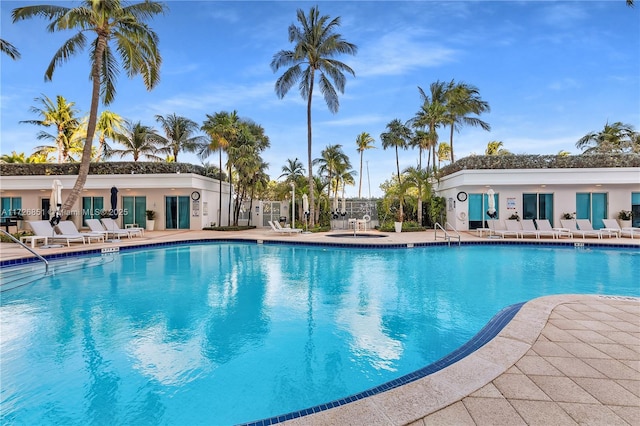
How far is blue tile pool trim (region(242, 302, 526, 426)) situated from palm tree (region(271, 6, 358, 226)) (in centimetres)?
1347

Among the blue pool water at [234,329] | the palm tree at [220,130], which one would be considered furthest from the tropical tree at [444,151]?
the blue pool water at [234,329]

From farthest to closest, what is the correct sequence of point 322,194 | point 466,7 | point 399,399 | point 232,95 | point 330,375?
point 232,95 < point 322,194 < point 466,7 < point 330,375 < point 399,399

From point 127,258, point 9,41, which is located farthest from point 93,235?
point 9,41

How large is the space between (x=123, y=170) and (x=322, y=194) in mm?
11244

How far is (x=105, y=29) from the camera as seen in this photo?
39.2 ft

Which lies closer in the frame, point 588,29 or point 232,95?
point 588,29

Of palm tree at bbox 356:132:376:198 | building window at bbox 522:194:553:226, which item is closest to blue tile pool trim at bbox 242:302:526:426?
building window at bbox 522:194:553:226

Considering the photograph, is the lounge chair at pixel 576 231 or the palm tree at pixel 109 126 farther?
the palm tree at pixel 109 126

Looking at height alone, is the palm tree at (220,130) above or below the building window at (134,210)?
above

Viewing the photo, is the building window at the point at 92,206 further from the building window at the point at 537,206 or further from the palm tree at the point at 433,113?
the building window at the point at 537,206

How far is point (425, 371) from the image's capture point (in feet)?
9.07

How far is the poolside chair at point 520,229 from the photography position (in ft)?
45.0

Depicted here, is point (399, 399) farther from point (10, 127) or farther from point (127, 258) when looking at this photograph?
point (10, 127)

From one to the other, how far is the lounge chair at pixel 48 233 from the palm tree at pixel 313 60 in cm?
1013
